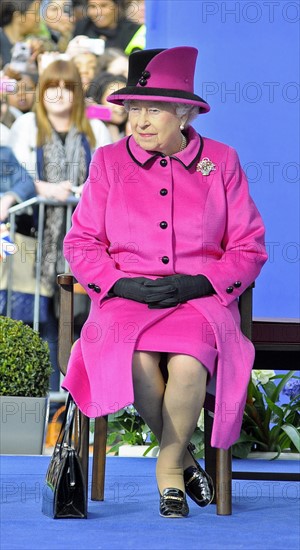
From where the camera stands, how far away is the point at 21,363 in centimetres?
472

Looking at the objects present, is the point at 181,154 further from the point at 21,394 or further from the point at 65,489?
the point at 21,394

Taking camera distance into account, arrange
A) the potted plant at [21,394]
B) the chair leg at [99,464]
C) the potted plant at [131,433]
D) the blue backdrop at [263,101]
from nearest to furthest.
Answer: the chair leg at [99,464]
the potted plant at [21,394]
the potted plant at [131,433]
the blue backdrop at [263,101]

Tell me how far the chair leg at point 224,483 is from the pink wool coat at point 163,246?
78 millimetres

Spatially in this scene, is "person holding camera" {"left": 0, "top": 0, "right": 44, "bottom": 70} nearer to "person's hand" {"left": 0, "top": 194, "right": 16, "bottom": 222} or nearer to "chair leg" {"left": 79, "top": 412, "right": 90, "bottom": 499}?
"person's hand" {"left": 0, "top": 194, "right": 16, "bottom": 222}

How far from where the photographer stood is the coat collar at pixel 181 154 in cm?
315

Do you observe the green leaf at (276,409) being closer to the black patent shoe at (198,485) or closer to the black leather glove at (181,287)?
the black patent shoe at (198,485)

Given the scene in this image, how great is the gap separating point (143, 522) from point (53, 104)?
390 centimetres

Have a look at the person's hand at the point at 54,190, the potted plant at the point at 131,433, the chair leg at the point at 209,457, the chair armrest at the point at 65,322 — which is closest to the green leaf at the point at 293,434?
the potted plant at the point at 131,433

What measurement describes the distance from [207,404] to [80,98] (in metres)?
3.57

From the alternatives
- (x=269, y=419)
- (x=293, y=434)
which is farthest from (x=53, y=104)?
(x=293, y=434)

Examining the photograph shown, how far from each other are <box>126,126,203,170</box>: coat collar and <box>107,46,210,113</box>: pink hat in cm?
11

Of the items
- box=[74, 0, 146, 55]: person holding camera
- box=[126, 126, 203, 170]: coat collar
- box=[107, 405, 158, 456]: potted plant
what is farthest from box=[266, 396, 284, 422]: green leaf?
box=[74, 0, 146, 55]: person holding camera

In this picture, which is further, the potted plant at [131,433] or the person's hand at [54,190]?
the person's hand at [54,190]

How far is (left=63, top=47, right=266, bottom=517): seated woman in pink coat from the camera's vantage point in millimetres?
2863
